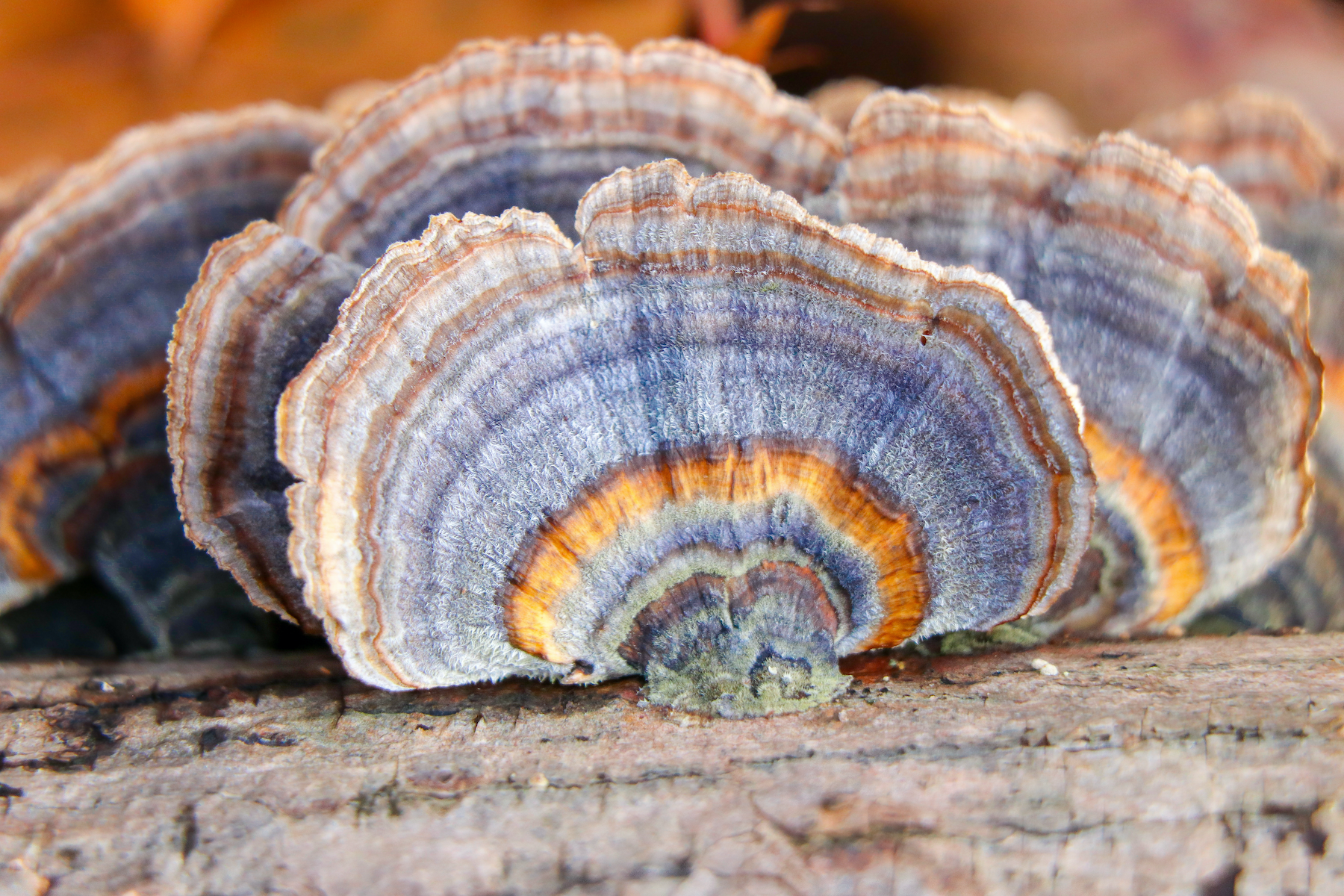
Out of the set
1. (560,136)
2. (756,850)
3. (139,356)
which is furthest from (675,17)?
(756,850)

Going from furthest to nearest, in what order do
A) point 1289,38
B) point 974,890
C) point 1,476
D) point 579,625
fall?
point 1289,38
point 1,476
point 579,625
point 974,890

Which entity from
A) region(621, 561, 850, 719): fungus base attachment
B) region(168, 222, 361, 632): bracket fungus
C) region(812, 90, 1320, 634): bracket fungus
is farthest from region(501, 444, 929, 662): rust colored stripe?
region(812, 90, 1320, 634): bracket fungus

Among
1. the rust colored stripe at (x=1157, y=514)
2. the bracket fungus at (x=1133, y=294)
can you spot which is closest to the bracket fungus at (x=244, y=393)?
the bracket fungus at (x=1133, y=294)

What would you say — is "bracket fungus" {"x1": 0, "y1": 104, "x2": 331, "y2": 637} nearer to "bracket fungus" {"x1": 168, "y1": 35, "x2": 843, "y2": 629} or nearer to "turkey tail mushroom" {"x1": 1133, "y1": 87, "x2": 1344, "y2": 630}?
"bracket fungus" {"x1": 168, "y1": 35, "x2": 843, "y2": 629}

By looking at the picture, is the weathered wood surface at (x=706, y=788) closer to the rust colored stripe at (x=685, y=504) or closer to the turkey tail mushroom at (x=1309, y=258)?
the rust colored stripe at (x=685, y=504)

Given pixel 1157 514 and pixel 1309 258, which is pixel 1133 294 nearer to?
pixel 1157 514

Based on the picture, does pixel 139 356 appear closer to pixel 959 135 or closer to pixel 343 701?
pixel 343 701
